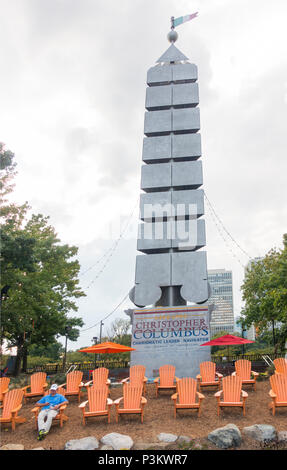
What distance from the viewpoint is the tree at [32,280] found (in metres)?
16.1

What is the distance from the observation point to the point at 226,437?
6602mm

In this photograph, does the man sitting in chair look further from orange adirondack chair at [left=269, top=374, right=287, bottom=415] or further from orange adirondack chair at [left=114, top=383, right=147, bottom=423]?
orange adirondack chair at [left=269, top=374, right=287, bottom=415]

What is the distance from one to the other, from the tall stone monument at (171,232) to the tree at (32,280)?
5.62 metres

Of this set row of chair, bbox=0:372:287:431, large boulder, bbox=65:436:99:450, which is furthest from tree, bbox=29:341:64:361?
large boulder, bbox=65:436:99:450

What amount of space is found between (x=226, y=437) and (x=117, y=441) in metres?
2.04

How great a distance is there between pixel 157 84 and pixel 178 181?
6.78 m

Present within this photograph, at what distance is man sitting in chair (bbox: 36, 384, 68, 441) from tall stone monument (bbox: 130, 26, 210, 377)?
7.25 metres

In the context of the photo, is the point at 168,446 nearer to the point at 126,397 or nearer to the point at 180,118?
the point at 126,397

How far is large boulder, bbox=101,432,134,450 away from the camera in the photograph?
6.75 metres

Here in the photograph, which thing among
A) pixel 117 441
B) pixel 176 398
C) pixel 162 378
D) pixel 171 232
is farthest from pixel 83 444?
pixel 171 232

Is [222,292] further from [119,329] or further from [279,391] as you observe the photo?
[279,391]

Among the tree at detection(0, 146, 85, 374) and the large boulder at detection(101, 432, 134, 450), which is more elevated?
the tree at detection(0, 146, 85, 374)

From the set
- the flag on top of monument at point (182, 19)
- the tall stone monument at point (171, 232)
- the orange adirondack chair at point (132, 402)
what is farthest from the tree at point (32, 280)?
the flag on top of monument at point (182, 19)

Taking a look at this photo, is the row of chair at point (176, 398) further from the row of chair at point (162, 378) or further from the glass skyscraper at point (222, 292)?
the glass skyscraper at point (222, 292)
